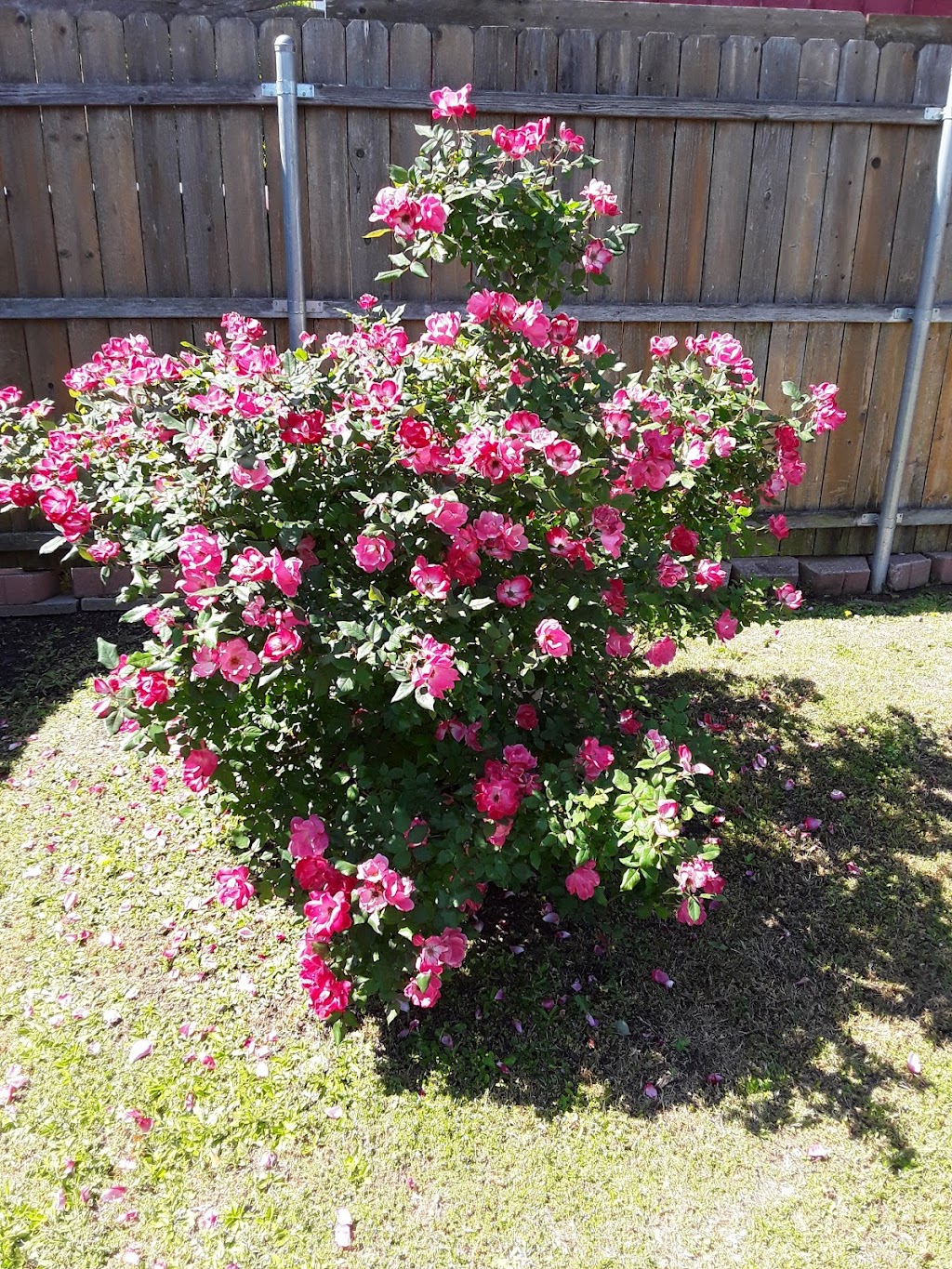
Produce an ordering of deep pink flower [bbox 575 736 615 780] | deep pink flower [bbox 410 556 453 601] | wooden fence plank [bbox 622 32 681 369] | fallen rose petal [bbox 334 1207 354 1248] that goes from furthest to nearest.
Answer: wooden fence plank [bbox 622 32 681 369] < deep pink flower [bbox 575 736 615 780] < deep pink flower [bbox 410 556 453 601] < fallen rose petal [bbox 334 1207 354 1248]

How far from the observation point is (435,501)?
6.49ft

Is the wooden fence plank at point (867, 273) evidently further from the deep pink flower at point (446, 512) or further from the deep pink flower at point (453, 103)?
the deep pink flower at point (446, 512)

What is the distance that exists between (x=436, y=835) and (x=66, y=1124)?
0.96 metres

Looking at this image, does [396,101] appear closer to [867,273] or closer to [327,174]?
[327,174]

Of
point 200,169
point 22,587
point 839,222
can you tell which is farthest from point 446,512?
point 839,222

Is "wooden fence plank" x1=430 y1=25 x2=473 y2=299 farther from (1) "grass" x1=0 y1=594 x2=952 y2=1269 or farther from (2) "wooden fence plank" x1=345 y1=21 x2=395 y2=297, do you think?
(1) "grass" x1=0 y1=594 x2=952 y2=1269

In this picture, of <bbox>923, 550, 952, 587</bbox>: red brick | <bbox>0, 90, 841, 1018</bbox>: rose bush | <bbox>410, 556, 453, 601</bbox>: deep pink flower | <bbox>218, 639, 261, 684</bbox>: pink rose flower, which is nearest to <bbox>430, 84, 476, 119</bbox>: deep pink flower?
<bbox>0, 90, 841, 1018</bbox>: rose bush

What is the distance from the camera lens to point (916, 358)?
4.50m

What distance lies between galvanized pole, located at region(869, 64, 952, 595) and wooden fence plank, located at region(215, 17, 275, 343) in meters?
2.80

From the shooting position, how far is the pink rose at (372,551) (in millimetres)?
1992

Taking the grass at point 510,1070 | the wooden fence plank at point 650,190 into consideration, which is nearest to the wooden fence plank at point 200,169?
the wooden fence plank at point 650,190

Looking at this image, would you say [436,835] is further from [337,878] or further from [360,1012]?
[360,1012]

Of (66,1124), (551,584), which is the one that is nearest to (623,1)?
(551,584)

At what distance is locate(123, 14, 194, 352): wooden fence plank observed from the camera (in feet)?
12.9
